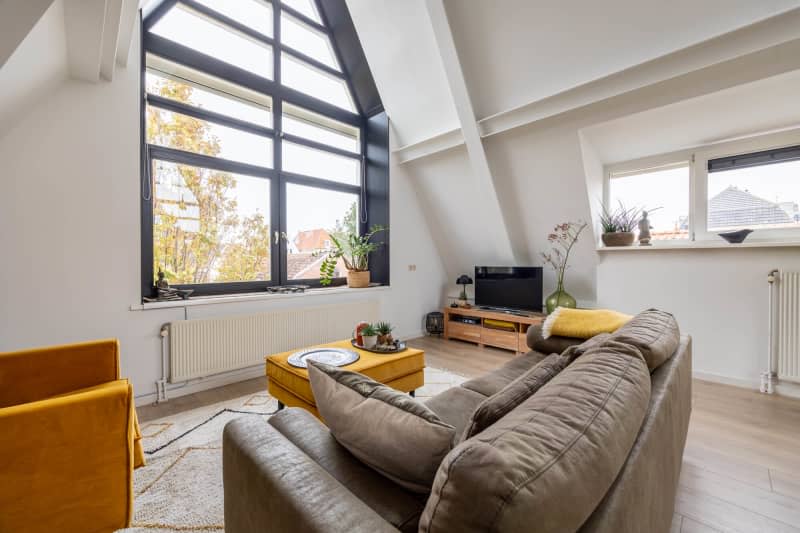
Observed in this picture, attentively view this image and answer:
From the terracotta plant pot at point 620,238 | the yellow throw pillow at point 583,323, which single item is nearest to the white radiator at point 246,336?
the yellow throw pillow at point 583,323

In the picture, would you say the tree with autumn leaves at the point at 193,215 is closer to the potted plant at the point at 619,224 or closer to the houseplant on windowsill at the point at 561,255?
the houseplant on windowsill at the point at 561,255

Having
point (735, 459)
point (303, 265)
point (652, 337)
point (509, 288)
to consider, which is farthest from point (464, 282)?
point (652, 337)

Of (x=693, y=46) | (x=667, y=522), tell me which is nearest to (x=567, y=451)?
(x=667, y=522)

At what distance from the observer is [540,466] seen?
0.57 m

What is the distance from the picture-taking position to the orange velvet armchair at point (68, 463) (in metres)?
1.12

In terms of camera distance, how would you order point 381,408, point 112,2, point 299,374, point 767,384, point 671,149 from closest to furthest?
point 381,408
point 112,2
point 299,374
point 767,384
point 671,149

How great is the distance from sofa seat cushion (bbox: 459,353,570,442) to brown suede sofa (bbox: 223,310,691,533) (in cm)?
9

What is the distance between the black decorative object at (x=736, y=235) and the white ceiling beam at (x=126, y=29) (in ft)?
15.1

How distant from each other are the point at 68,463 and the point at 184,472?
0.68 meters

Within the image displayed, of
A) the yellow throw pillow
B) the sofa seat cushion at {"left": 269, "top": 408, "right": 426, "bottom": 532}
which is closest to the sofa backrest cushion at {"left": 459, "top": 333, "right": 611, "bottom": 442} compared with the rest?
the sofa seat cushion at {"left": 269, "top": 408, "right": 426, "bottom": 532}

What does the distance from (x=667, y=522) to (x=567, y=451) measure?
926 mm

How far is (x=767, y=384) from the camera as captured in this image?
9.12 ft

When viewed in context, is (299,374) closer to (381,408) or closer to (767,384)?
(381,408)

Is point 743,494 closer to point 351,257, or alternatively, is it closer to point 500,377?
point 500,377
